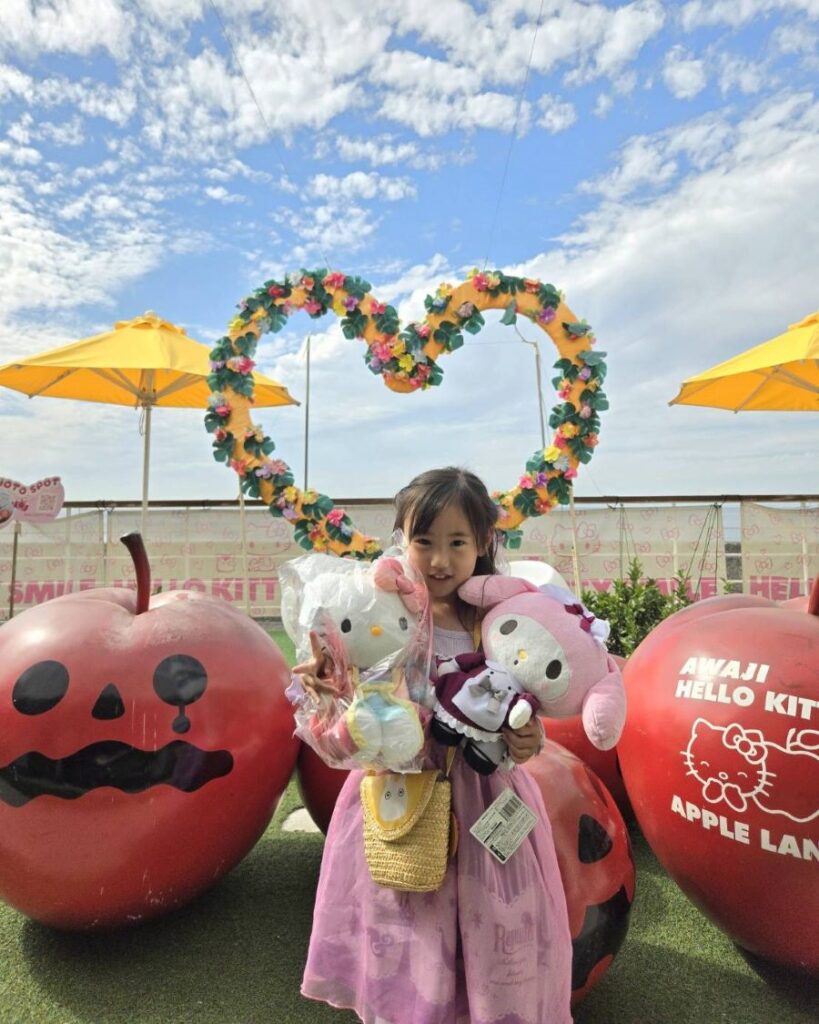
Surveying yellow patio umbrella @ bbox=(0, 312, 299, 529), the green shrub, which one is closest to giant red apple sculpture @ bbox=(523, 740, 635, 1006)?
the green shrub

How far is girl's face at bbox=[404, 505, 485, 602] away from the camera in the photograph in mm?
2111

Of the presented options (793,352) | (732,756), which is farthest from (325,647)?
(793,352)

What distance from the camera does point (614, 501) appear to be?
10.2m

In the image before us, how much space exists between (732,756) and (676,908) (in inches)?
43.7

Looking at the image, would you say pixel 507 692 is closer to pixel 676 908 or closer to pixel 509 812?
pixel 509 812

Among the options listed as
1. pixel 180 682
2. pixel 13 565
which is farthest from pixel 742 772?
pixel 13 565

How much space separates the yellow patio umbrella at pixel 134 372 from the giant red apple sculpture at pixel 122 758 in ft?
17.0

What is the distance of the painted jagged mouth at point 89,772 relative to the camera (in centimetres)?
263

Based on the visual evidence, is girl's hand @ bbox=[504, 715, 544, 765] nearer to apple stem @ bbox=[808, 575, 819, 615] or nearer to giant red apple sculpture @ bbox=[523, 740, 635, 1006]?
giant red apple sculpture @ bbox=[523, 740, 635, 1006]

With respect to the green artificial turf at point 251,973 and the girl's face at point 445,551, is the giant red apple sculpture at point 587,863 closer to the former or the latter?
the green artificial turf at point 251,973

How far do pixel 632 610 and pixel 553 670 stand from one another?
3.44m

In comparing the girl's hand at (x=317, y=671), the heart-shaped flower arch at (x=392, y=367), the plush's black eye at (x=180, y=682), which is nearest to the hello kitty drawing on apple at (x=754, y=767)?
the girl's hand at (x=317, y=671)

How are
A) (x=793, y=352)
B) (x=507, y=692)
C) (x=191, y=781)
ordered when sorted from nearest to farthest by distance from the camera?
(x=507, y=692) → (x=191, y=781) → (x=793, y=352)

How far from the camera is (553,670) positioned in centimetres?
190
